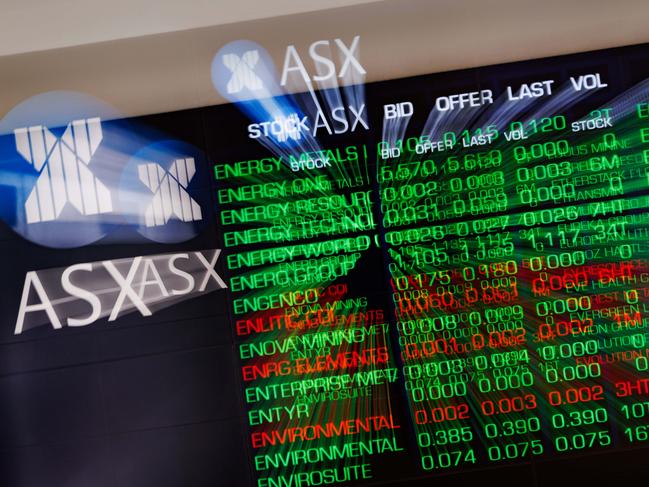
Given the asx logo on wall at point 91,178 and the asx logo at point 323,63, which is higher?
the asx logo at point 323,63

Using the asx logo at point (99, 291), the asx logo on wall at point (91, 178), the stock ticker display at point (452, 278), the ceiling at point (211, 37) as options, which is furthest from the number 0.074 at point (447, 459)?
the ceiling at point (211, 37)

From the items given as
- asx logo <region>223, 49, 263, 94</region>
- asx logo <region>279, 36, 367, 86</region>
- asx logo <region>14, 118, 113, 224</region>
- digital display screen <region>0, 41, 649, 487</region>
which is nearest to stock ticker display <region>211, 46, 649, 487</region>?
digital display screen <region>0, 41, 649, 487</region>

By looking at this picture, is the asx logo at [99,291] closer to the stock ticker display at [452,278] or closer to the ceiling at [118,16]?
the stock ticker display at [452,278]

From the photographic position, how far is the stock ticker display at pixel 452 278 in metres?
2.44

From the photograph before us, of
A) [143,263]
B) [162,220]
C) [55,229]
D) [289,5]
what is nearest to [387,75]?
[289,5]

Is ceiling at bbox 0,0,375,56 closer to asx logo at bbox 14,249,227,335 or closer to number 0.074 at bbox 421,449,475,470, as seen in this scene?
asx logo at bbox 14,249,227,335

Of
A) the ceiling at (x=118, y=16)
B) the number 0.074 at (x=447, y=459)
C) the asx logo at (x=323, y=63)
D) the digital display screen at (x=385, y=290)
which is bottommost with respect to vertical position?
the number 0.074 at (x=447, y=459)

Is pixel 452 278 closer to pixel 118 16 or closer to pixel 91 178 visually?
pixel 91 178

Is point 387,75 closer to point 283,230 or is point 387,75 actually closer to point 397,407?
point 283,230

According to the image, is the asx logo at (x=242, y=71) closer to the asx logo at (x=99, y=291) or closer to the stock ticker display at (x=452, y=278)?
the stock ticker display at (x=452, y=278)

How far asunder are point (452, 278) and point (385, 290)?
0.88 feet

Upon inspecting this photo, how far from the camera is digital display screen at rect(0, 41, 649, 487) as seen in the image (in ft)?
8.00

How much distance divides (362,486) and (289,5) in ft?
6.29

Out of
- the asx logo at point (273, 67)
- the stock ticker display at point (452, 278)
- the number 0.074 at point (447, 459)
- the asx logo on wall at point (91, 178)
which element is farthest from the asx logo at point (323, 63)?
the number 0.074 at point (447, 459)
